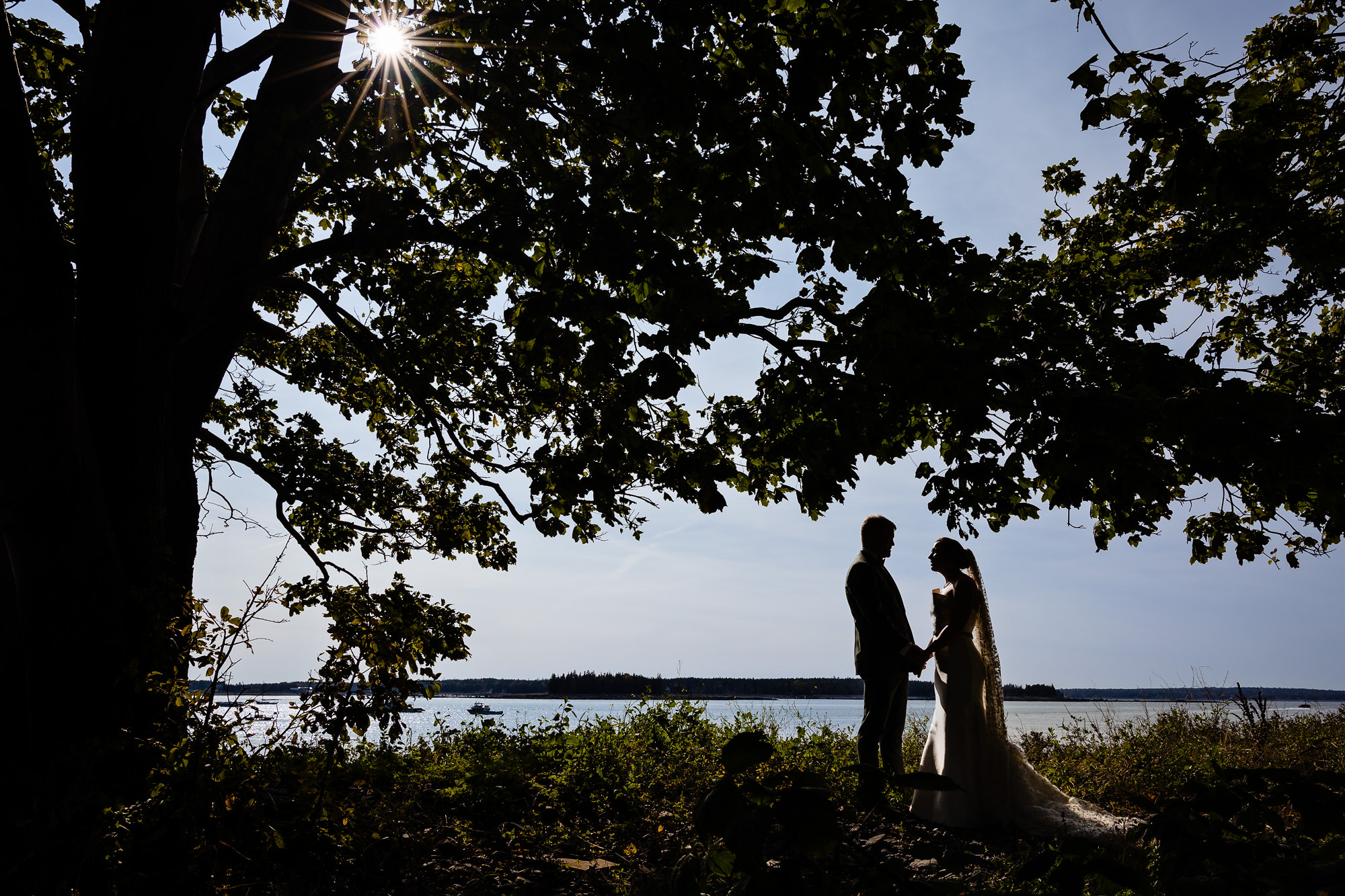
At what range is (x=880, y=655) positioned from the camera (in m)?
6.81

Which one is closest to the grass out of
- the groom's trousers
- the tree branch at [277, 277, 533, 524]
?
the groom's trousers

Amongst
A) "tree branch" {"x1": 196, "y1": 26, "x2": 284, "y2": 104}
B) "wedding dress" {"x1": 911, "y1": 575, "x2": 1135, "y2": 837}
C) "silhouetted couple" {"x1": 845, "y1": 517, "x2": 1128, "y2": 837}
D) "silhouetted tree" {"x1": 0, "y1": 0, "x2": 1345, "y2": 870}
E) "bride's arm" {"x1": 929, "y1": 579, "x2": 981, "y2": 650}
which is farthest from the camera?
"bride's arm" {"x1": 929, "y1": 579, "x2": 981, "y2": 650}

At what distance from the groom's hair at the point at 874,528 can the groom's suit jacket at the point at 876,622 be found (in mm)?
175

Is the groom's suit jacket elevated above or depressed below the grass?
above

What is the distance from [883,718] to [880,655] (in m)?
0.63

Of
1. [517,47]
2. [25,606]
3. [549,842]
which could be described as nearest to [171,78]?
[517,47]

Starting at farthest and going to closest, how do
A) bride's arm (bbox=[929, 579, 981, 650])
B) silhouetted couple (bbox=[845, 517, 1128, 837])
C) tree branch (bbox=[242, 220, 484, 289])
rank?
bride's arm (bbox=[929, 579, 981, 650])
silhouetted couple (bbox=[845, 517, 1128, 837])
tree branch (bbox=[242, 220, 484, 289])

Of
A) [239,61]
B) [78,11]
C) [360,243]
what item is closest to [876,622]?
[360,243]

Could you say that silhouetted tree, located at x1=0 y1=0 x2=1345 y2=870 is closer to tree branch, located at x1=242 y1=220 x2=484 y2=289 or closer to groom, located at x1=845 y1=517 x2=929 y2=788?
tree branch, located at x1=242 y1=220 x2=484 y2=289

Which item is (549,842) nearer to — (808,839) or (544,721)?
(544,721)

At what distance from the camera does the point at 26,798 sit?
12.6 ft

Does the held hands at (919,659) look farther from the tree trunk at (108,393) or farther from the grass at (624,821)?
the tree trunk at (108,393)

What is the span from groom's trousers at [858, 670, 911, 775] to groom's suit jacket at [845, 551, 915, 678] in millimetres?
89

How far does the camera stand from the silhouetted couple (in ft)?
20.0
